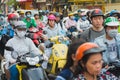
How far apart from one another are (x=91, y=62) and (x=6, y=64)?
4.27 m

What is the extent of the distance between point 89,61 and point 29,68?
350 cm

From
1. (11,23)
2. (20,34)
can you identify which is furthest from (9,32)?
(20,34)

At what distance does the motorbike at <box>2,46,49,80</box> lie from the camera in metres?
6.44

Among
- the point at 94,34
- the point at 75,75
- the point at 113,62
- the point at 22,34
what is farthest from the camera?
the point at 22,34

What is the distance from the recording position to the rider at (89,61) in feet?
10.2

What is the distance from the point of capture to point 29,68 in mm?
6523

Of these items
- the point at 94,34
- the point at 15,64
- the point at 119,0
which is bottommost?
the point at 119,0

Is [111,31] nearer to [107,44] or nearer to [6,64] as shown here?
[107,44]

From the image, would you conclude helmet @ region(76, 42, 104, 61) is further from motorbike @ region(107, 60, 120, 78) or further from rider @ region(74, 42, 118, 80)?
motorbike @ region(107, 60, 120, 78)

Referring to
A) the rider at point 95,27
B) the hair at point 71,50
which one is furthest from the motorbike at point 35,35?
the hair at point 71,50

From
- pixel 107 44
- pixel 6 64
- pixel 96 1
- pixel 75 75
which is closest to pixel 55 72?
pixel 6 64

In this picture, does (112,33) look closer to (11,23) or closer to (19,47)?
Result: (19,47)

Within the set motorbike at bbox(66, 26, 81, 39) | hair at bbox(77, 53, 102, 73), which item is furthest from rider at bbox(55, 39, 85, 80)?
motorbike at bbox(66, 26, 81, 39)

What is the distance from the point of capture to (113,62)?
512 centimetres
